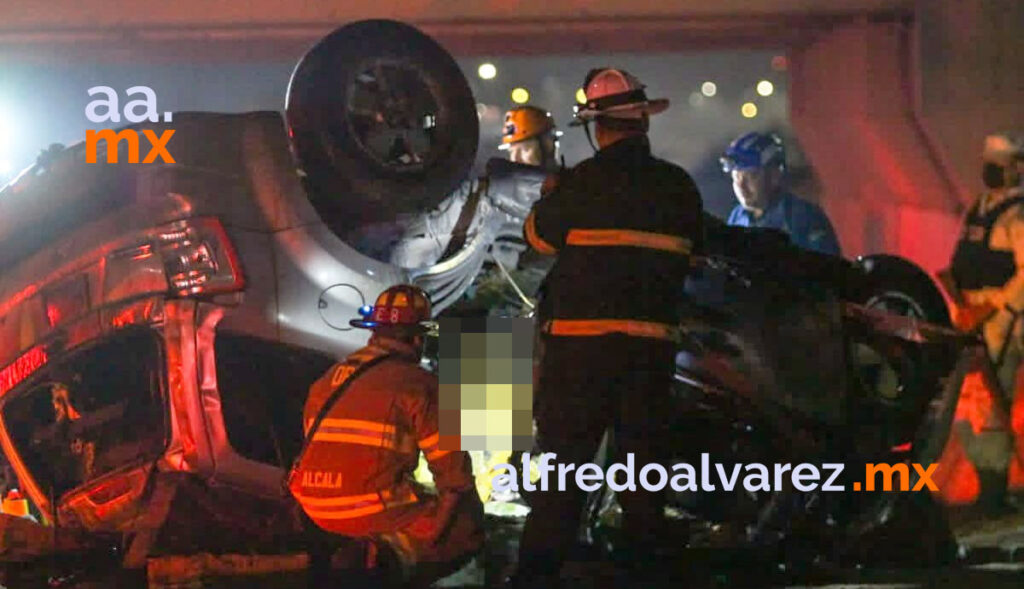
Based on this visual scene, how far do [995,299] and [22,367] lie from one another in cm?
383

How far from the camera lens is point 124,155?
3918 mm

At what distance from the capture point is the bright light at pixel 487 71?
213 inches

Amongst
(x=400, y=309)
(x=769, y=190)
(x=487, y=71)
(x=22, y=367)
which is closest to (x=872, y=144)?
(x=769, y=190)

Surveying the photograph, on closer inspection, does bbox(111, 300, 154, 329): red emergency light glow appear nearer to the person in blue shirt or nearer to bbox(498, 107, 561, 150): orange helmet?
bbox(498, 107, 561, 150): orange helmet

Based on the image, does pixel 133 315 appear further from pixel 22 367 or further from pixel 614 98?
pixel 614 98

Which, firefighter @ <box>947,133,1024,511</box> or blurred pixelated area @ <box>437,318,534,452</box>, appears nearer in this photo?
blurred pixelated area @ <box>437,318,534,452</box>

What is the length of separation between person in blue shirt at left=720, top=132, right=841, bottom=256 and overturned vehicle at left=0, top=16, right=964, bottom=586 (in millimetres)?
1240

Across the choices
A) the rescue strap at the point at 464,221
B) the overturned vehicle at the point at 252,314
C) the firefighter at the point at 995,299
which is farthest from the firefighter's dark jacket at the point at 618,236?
the firefighter at the point at 995,299

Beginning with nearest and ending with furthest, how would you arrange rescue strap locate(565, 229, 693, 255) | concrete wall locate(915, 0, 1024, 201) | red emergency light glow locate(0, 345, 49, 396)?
rescue strap locate(565, 229, 693, 255) < red emergency light glow locate(0, 345, 49, 396) < concrete wall locate(915, 0, 1024, 201)

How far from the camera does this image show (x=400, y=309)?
3.60m

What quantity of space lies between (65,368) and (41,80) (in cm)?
144

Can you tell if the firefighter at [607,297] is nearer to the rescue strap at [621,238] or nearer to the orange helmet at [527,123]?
the rescue strap at [621,238]

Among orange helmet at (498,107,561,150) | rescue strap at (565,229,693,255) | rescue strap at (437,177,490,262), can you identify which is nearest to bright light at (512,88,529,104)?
orange helmet at (498,107,561,150)

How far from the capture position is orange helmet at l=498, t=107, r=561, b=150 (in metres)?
5.54
